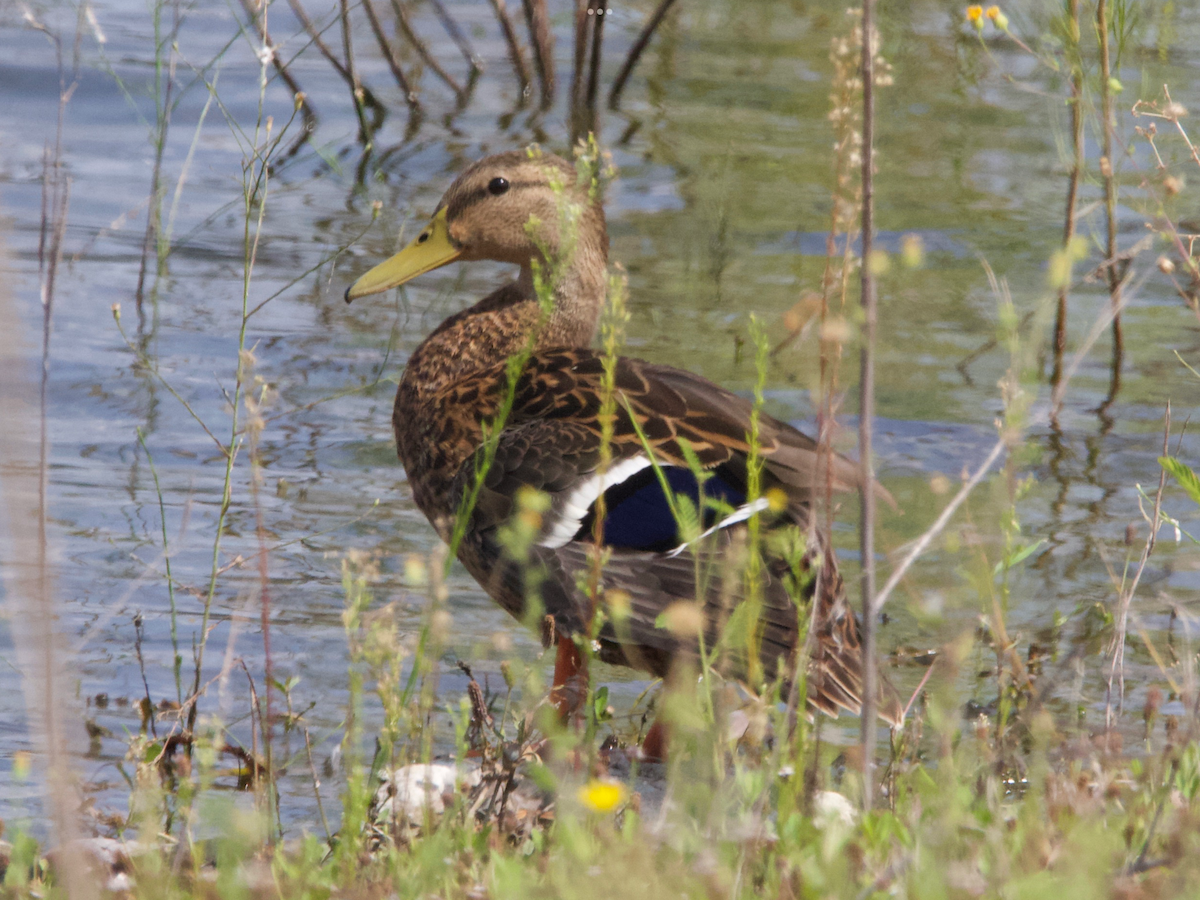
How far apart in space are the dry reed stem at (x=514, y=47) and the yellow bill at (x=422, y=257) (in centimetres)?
384

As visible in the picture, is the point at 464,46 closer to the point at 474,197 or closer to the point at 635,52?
the point at 635,52

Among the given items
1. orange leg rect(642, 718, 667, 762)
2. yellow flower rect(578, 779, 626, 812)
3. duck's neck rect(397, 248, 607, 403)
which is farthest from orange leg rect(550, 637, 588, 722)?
yellow flower rect(578, 779, 626, 812)

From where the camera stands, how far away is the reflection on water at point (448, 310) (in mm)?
4461

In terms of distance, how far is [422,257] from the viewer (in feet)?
16.5

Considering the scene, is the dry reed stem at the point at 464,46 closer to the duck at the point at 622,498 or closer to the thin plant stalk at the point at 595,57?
the thin plant stalk at the point at 595,57

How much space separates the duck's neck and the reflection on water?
422mm

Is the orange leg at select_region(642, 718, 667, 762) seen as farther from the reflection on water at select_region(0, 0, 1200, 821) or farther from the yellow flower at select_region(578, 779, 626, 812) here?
the yellow flower at select_region(578, 779, 626, 812)

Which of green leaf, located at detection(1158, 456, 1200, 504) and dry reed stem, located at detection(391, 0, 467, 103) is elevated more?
dry reed stem, located at detection(391, 0, 467, 103)

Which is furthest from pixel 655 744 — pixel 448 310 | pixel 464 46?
pixel 464 46

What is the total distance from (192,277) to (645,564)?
428 cm

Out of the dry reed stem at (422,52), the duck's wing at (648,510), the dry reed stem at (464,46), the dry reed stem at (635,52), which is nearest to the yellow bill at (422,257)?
the duck's wing at (648,510)

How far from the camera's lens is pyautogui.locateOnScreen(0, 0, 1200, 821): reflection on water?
14.6 ft

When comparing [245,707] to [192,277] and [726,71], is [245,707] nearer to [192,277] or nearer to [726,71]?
[192,277]

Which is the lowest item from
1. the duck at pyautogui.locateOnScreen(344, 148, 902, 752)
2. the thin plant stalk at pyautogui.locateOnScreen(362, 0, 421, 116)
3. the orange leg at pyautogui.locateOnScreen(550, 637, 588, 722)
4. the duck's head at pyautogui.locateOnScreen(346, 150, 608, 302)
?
the orange leg at pyautogui.locateOnScreen(550, 637, 588, 722)
